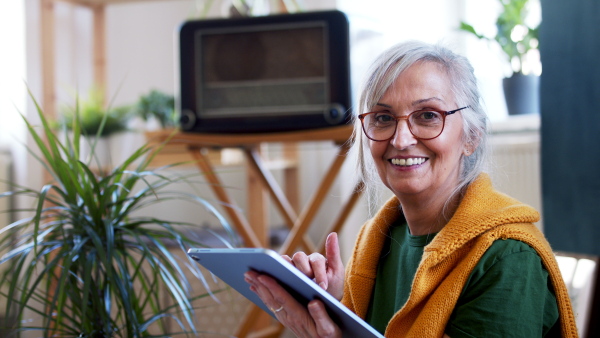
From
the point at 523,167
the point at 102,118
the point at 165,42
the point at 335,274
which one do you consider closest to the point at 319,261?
the point at 335,274

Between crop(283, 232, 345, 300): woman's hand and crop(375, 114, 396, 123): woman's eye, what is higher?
crop(375, 114, 396, 123): woman's eye

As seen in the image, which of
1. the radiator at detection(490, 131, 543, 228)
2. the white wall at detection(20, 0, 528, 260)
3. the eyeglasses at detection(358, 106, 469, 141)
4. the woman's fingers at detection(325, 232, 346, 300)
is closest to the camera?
the eyeglasses at detection(358, 106, 469, 141)

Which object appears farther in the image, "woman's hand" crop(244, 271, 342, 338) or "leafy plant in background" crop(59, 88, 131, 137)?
"leafy plant in background" crop(59, 88, 131, 137)

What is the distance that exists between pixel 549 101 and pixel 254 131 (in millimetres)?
824

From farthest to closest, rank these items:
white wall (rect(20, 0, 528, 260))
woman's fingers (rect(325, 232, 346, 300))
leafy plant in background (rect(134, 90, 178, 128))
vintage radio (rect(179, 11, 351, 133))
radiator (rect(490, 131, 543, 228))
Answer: leafy plant in background (rect(134, 90, 178, 128)) < white wall (rect(20, 0, 528, 260)) < radiator (rect(490, 131, 543, 228)) < vintage radio (rect(179, 11, 351, 133)) < woman's fingers (rect(325, 232, 346, 300))

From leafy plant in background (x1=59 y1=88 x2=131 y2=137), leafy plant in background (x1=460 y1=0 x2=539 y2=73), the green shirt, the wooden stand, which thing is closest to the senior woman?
the green shirt

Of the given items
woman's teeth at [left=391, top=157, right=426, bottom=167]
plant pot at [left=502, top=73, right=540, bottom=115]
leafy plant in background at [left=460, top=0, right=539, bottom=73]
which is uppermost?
leafy plant in background at [left=460, top=0, right=539, bottom=73]

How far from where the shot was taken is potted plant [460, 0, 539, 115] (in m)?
2.36

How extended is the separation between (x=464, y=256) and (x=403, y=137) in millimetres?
190

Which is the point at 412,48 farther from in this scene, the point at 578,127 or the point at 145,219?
the point at 578,127

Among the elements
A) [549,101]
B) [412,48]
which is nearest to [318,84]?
[549,101]

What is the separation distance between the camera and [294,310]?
97 cm

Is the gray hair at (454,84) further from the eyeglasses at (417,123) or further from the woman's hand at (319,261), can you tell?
the woman's hand at (319,261)

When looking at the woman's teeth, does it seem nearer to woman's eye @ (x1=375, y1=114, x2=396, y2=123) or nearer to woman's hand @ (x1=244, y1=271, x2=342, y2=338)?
woman's eye @ (x1=375, y1=114, x2=396, y2=123)
